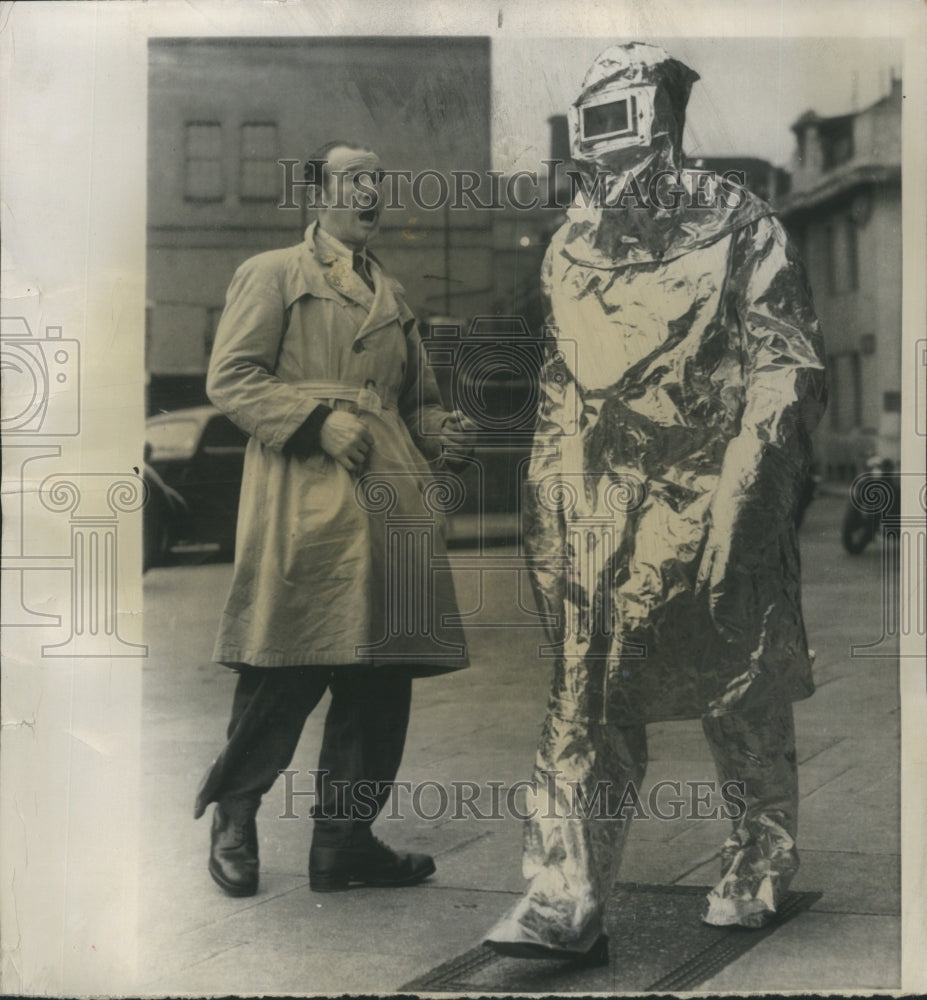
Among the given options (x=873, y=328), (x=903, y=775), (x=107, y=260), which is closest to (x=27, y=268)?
(x=107, y=260)

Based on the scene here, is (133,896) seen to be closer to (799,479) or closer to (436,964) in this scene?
(436,964)

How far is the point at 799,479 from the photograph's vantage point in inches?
149

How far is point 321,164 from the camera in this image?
3.87 m

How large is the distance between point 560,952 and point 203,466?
5.99 feet

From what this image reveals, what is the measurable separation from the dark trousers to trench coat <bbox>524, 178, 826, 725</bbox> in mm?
543

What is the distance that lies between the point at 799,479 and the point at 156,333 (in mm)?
2034

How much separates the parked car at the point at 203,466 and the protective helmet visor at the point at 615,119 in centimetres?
140

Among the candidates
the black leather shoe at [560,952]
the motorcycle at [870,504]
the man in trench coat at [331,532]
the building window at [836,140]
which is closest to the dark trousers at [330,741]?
the man in trench coat at [331,532]

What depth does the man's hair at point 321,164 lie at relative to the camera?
3.86 meters

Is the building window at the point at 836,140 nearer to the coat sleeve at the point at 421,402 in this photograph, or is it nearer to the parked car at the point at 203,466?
the coat sleeve at the point at 421,402

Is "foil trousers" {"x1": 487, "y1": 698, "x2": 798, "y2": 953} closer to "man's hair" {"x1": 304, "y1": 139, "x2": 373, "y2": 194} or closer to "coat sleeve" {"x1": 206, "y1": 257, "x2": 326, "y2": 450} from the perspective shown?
"coat sleeve" {"x1": 206, "y1": 257, "x2": 326, "y2": 450}

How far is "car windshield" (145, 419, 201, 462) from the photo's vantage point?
381 cm

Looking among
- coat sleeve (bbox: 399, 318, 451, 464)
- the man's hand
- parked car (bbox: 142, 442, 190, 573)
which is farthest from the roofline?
parked car (bbox: 142, 442, 190, 573)

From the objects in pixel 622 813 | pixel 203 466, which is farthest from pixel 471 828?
pixel 203 466
